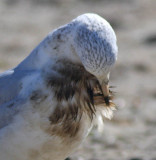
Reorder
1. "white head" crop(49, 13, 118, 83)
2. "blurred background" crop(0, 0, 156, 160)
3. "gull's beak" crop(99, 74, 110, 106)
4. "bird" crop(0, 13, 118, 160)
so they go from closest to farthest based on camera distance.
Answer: "white head" crop(49, 13, 118, 83) < "gull's beak" crop(99, 74, 110, 106) < "bird" crop(0, 13, 118, 160) < "blurred background" crop(0, 0, 156, 160)

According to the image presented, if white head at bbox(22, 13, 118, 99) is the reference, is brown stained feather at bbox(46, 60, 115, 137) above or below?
below

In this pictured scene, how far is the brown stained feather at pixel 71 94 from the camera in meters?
4.19

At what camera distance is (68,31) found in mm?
4039

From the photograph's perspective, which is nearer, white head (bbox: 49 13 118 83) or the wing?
white head (bbox: 49 13 118 83)

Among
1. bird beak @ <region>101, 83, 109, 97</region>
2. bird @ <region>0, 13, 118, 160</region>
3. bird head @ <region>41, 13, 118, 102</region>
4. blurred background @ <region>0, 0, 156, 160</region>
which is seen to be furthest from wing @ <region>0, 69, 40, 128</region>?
blurred background @ <region>0, 0, 156, 160</region>

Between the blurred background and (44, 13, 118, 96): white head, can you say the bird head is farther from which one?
the blurred background

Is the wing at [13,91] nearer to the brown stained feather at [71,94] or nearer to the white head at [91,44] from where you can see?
the brown stained feather at [71,94]

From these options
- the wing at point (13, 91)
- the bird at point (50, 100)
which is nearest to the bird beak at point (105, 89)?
the bird at point (50, 100)

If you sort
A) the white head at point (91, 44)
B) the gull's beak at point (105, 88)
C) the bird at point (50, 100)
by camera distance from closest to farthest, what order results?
1. the white head at point (91, 44)
2. the gull's beak at point (105, 88)
3. the bird at point (50, 100)

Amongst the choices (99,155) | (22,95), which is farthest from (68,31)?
(99,155)

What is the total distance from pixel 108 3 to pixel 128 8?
418 mm

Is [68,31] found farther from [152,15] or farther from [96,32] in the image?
[152,15]

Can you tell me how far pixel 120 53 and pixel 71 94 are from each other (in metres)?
3.69

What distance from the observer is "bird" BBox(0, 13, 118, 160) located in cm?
414
